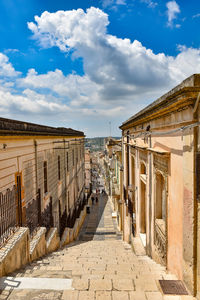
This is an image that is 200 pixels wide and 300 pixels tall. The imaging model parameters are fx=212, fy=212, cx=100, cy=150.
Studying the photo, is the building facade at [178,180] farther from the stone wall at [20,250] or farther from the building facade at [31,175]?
the building facade at [31,175]

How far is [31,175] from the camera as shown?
8.34 metres

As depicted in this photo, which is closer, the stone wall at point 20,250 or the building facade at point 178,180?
the building facade at point 178,180

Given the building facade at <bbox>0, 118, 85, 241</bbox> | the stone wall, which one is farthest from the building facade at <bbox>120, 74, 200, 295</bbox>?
the building facade at <bbox>0, 118, 85, 241</bbox>

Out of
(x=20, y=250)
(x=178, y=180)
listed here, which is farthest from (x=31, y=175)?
(x=178, y=180)

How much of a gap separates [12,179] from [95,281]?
14.0ft

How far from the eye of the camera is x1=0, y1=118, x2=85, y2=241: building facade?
20.1ft

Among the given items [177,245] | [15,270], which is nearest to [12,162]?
[15,270]

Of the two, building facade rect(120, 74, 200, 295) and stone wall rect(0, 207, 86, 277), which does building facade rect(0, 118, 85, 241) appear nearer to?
stone wall rect(0, 207, 86, 277)

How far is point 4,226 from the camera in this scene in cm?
499

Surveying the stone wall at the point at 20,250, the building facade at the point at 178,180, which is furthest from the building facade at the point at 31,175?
the building facade at the point at 178,180

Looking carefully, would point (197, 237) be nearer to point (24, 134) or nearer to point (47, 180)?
→ point (24, 134)

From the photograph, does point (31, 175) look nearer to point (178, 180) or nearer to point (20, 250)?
point (20, 250)

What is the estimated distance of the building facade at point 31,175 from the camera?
612 centimetres

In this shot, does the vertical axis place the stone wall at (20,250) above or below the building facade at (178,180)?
below
